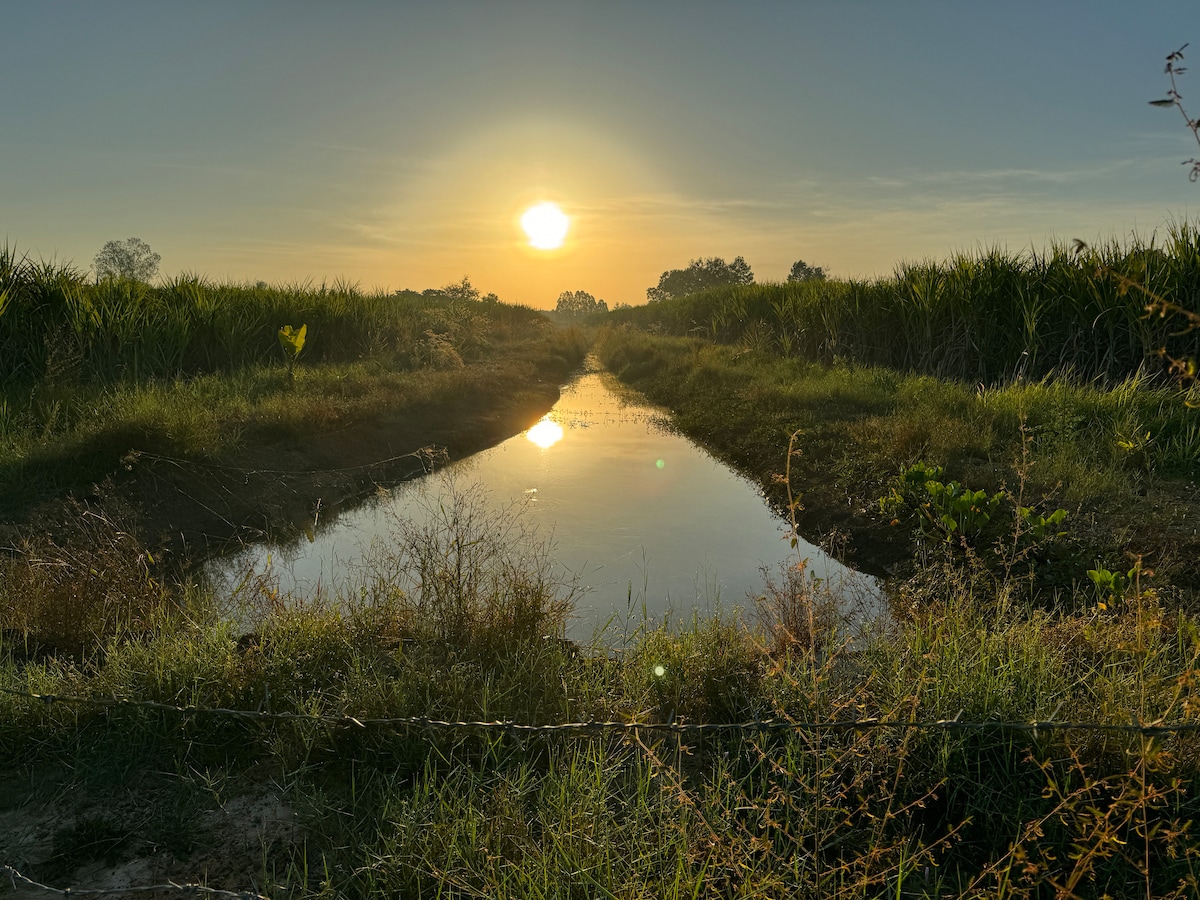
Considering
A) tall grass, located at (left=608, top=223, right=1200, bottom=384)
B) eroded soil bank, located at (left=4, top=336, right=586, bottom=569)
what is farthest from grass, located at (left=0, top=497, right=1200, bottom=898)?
tall grass, located at (left=608, top=223, right=1200, bottom=384)

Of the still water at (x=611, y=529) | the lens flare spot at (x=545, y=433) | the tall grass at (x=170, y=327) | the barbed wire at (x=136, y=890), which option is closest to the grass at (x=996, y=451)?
the still water at (x=611, y=529)

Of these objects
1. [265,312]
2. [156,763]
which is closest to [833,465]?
[156,763]

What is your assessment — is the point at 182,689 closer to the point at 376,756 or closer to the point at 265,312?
the point at 376,756

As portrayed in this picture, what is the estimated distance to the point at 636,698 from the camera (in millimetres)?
3619

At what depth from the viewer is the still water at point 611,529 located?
583 centimetres

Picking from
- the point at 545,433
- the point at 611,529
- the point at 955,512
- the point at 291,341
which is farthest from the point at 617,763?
the point at 545,433

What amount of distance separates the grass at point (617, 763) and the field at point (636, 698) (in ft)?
0.06

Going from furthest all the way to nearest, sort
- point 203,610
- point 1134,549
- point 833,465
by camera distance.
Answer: point 833,465 < point 1134,549 < point 203,610

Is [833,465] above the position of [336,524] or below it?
above

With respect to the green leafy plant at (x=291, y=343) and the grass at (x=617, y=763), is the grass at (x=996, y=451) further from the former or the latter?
the green leafy plant at (x=291, y=343)

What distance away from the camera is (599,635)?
4617 mm

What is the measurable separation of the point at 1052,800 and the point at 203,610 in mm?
4417

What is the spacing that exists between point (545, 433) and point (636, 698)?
31.7ft

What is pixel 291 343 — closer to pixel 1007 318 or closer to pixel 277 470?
pixel 277 470
